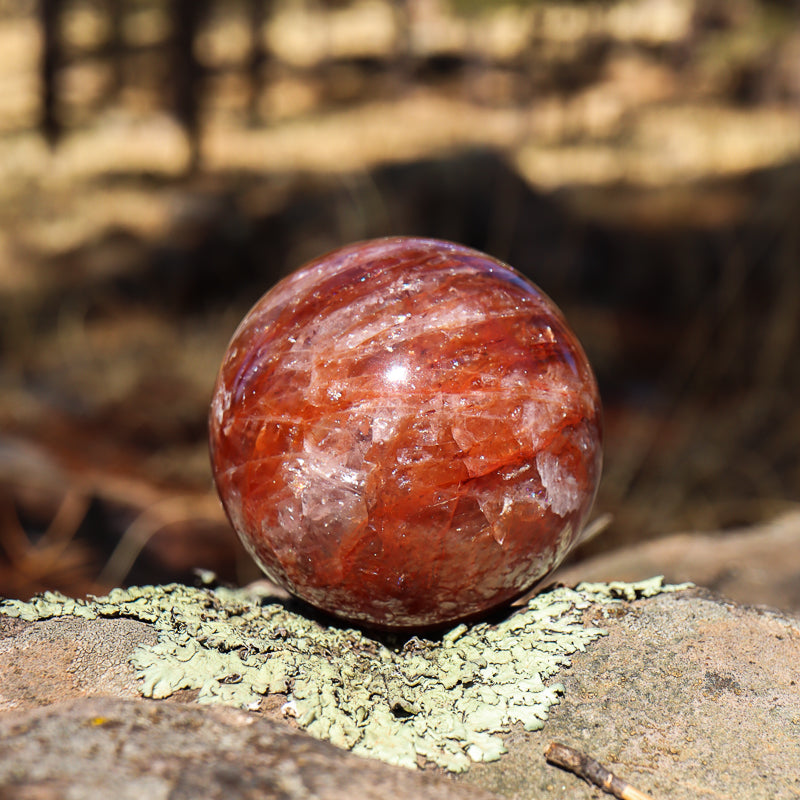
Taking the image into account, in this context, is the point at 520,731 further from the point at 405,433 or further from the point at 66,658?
the point at 66,658

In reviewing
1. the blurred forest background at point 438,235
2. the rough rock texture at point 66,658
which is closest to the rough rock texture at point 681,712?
the blurred forest background at point 438,235

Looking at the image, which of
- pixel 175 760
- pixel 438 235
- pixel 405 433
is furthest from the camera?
pixel 438 235

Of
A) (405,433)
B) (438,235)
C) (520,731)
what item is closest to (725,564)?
(520,731)

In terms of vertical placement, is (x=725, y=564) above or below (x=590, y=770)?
below

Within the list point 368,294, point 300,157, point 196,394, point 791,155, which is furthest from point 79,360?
point 791,155

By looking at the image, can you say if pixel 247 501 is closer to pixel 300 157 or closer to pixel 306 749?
pixel 306 749

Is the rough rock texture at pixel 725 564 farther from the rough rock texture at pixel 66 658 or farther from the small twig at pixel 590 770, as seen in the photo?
the rough rock texture at pixel 66 658

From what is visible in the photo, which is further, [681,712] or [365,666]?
[365,666]
